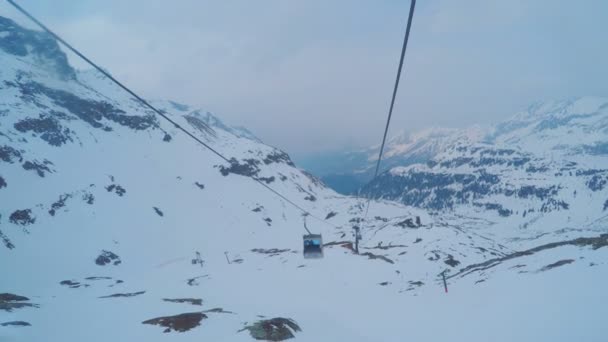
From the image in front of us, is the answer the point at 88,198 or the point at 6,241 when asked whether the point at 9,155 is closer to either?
the point at 88,198

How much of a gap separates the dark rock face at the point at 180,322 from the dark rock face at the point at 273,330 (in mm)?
5038

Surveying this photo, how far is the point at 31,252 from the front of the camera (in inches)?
4975

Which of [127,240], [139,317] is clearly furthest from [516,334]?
[127,240]

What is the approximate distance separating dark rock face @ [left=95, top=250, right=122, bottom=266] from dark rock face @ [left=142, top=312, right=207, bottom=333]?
125339 mm

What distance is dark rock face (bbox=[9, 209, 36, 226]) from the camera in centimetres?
13612

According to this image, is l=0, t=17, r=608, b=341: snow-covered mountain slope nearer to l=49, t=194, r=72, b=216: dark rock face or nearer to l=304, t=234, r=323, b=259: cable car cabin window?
l=49, t=194, r=72, b=216: dark rock face

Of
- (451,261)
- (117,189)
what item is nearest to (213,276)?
(451,261)

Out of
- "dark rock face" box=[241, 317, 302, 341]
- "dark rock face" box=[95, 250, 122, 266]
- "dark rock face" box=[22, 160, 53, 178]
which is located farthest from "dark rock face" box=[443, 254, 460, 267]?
"dark rock face" box=[22, 160, 53, 178]

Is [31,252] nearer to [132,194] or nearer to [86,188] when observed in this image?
[86,188]

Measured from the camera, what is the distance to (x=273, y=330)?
1145 inches

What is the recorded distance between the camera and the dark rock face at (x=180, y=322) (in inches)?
1180

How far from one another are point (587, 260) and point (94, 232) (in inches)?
6627

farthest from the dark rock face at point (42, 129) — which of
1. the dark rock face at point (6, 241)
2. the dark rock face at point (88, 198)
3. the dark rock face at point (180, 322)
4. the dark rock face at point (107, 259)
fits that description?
the dark rock face at point (180, 322)

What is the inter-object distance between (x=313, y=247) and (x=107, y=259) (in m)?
124
